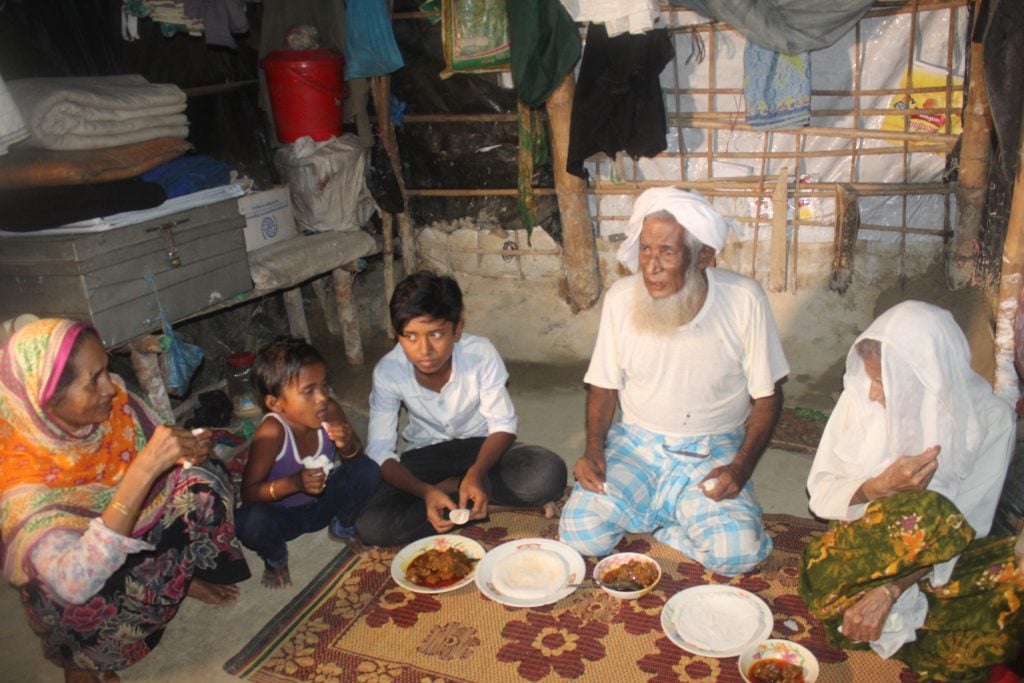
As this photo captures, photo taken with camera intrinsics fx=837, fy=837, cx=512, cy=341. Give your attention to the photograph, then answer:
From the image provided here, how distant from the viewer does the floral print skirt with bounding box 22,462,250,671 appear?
2541 millimetres

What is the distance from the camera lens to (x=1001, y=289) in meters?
3.21

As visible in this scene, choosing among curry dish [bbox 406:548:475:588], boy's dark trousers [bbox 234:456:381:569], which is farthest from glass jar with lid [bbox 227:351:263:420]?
curry dish [bbox 406:548:475:588]

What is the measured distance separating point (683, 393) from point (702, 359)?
14cm

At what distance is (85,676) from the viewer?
270 cm

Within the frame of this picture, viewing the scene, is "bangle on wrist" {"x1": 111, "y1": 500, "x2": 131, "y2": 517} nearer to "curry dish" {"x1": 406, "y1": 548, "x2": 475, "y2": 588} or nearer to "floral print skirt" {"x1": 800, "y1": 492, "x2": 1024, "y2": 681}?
"curry dish" {"x1": 406, "y1": 548, "x2": 475, "y2": 588}

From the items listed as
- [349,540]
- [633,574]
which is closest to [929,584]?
[633,574]

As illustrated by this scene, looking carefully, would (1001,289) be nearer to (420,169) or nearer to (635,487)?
(635,487)

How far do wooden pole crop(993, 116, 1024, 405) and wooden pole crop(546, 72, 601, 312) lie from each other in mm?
2338

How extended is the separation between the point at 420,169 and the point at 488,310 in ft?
3.38

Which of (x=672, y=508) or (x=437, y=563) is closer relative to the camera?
(x=437, y=563)

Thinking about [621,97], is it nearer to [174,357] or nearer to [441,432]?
[441,432]

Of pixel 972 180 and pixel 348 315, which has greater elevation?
pixel 972 180

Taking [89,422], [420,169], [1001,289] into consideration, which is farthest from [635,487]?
[420,169]

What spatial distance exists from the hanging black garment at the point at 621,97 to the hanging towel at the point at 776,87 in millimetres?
443
